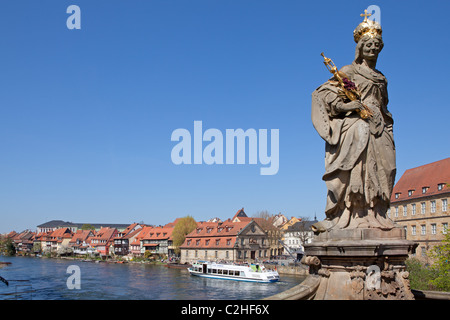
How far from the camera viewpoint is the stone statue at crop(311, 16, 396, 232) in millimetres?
6778

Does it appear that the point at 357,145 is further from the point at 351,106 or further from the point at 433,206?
the point at 433,206

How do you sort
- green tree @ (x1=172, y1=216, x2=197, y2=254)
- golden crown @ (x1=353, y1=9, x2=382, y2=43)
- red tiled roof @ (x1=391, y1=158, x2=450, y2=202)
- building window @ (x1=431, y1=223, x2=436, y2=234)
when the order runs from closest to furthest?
golden crown @ (x1=353, y1=9, x2=382, y2=43), building window @ (x1=431, y1=223, x2=436, y2=234), red tiled roof @ (x1=391, y1=158, x2=450, y2=202), green tree @ (x1=172, y1=216, x2=197, y2=254)

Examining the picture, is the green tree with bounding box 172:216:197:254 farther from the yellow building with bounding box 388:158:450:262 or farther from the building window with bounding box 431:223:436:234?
the building window with bounding box 431:223:436:234

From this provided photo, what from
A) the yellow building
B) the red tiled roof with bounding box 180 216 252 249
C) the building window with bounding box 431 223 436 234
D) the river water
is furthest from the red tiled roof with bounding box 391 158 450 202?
the red tiled roof with bounding box 180 216 252 249

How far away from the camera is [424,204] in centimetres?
5272

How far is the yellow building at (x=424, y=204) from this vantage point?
49.2 metres

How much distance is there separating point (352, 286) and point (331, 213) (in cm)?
131

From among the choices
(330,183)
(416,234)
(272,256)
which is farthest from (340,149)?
(272,256)

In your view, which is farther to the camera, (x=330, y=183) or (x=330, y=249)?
(x=330, y=183)

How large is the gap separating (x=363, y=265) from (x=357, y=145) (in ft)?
6.16

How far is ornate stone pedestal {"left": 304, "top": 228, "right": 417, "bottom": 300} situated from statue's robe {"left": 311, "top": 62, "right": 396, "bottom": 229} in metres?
0.24

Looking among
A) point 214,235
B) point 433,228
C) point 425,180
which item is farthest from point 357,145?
point 214,235

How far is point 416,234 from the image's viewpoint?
5250 cm
